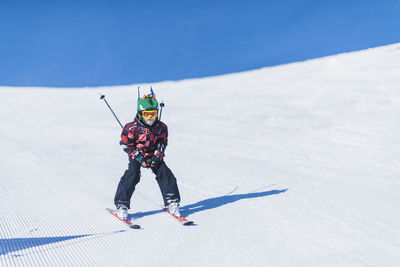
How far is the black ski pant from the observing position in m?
4.65

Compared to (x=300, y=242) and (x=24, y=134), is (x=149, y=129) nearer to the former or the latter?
(x=300, y=242)

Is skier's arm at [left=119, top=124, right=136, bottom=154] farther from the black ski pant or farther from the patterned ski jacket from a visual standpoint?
the black ski pant

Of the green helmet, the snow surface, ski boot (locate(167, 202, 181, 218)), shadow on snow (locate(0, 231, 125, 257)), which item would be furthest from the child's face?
shadow on snow (locate(0, 231, 125, 257))

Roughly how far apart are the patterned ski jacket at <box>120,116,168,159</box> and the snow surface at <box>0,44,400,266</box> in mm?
766

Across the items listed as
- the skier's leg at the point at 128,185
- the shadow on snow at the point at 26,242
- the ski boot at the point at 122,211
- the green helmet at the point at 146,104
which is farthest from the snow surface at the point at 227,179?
the green helmet at the point at 146,104

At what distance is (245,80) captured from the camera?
1856cm

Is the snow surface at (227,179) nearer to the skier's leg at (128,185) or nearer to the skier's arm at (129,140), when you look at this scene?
the skier's leg at (128,185)

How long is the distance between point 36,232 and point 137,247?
1.08 m

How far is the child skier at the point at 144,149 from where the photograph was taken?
4555 millimetres

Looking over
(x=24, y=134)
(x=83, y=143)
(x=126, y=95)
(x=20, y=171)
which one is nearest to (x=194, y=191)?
(x=20, y=171)

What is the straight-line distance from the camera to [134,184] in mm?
4727

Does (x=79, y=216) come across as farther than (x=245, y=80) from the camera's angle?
No

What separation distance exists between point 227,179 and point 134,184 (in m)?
2.47

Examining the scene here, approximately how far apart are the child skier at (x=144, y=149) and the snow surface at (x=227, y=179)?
28cm
